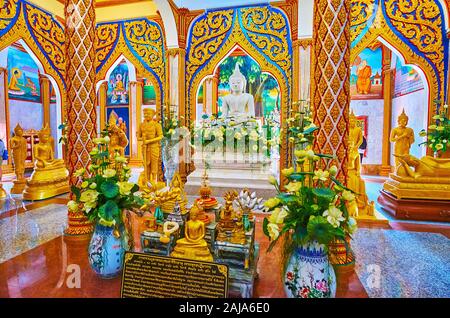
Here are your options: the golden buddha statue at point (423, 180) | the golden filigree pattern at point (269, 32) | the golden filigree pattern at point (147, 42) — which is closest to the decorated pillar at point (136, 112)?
the golden filigree pattern at point (147, 42)

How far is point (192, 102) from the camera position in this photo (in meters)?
8.02

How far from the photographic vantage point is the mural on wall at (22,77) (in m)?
11.7

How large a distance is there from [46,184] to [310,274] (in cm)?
624

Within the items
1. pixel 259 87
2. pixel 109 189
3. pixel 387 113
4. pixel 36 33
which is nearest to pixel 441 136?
pixel 387 113

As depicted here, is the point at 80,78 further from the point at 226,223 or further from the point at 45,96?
the point at 45,96

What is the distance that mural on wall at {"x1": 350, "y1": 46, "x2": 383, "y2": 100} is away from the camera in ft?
34.0

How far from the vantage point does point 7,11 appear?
256 inches

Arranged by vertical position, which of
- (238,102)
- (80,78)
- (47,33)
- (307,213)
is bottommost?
(307,213)

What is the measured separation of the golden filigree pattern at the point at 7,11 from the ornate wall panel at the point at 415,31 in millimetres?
8081

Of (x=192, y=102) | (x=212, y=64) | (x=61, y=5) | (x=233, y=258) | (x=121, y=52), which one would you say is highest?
(x=61, y=5)

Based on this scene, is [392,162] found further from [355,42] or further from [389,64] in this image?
[355,42]
